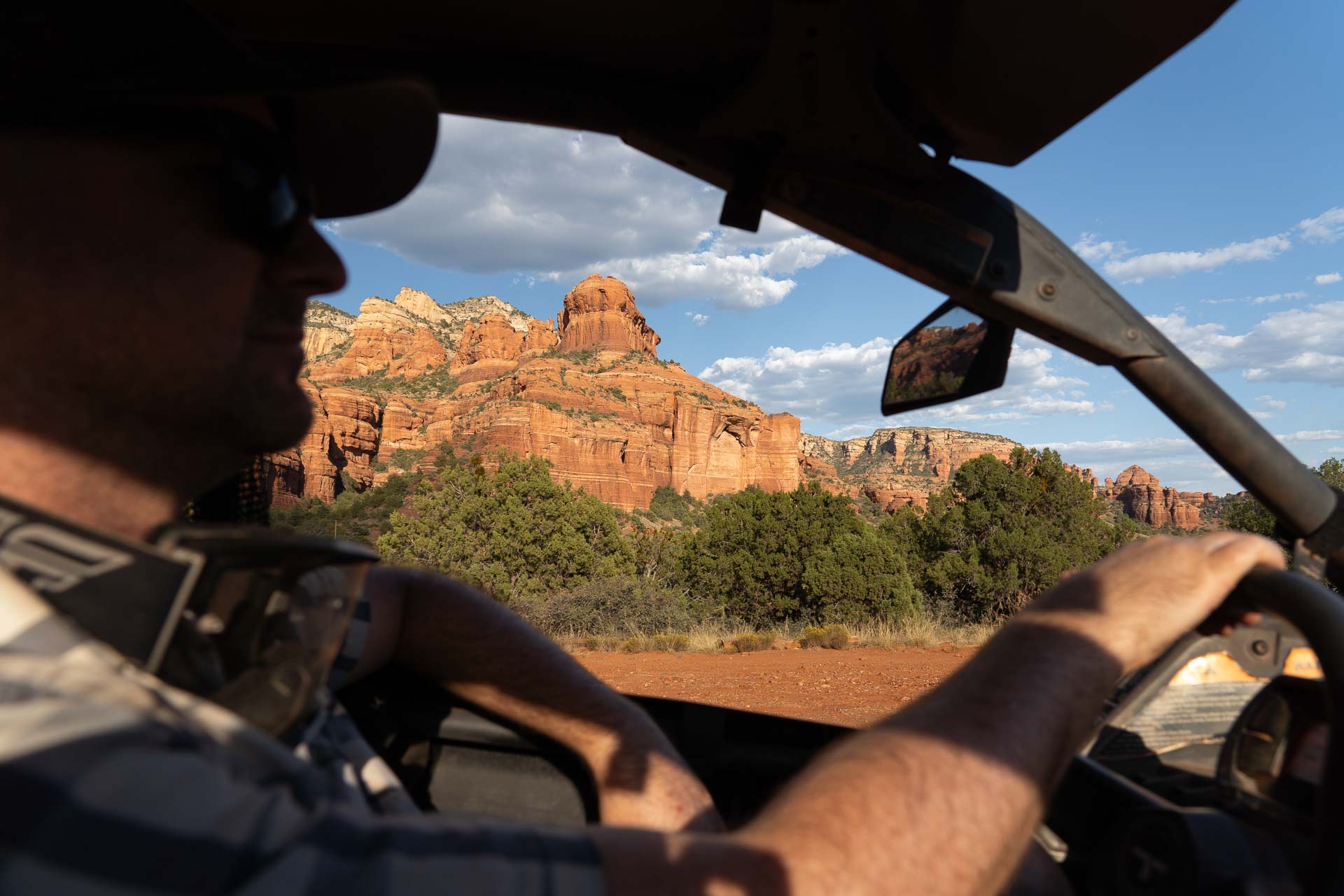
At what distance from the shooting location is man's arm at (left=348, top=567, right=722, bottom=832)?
1.80 meters

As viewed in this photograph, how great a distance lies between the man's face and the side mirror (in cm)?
134

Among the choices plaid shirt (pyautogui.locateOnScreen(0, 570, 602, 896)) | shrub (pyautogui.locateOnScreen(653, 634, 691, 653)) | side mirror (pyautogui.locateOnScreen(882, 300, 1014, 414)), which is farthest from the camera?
shrub (pyautogui.locateOnScreen(653, 634, 691, 653))

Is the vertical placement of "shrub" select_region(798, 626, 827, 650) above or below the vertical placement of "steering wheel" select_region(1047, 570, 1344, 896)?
below

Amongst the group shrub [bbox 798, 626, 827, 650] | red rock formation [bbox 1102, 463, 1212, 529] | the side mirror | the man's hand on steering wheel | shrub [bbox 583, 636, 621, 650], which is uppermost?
red rock formation [bbox 1102, 463, 1212, 529]

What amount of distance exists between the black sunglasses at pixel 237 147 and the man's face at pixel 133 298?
0.04 feet

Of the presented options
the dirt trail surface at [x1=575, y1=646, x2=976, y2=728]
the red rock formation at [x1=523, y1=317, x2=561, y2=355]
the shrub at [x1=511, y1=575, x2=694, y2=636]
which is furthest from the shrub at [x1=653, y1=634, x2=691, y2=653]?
the red rock formation at [x1=523, y1=317, x2=561, y2=355]

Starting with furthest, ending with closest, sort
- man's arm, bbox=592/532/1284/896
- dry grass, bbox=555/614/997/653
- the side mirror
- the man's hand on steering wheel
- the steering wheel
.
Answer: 1. dry grass, bbox=555/614/997/653
2. the side mirror
3. the man's hand on steering wheel
4. the steering wheel
5. man's arm, bbox=592/532/1284/896

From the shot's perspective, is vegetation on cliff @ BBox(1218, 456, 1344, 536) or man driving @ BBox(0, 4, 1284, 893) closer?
man driving @ BBox(0, 4, 1284, 893)

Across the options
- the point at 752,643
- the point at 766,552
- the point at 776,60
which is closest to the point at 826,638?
the point at 752,643

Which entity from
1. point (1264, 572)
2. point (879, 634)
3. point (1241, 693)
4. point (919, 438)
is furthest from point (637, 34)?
point (919, 438)

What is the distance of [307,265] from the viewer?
1309mm

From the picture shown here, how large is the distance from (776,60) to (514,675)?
4.81ft

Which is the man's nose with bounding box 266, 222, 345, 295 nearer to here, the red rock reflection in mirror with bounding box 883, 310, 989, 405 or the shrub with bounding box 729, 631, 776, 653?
the red rock reflection in mirror with bounding box 883, 310, 989, 405

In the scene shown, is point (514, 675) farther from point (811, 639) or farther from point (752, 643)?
point (811, 639)
